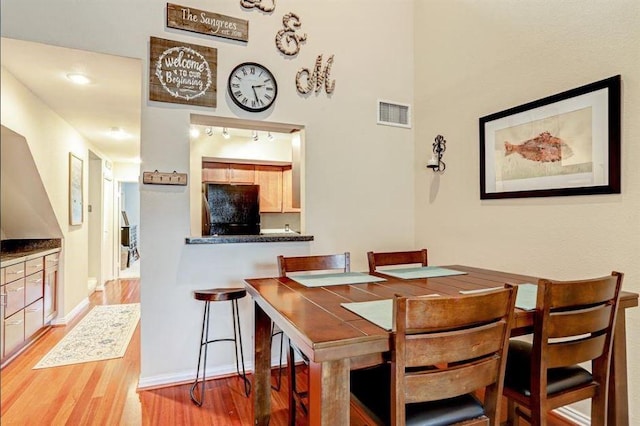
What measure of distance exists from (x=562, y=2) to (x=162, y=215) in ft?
9.40

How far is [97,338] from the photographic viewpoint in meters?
3.47

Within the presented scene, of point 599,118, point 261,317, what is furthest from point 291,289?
point 599,118

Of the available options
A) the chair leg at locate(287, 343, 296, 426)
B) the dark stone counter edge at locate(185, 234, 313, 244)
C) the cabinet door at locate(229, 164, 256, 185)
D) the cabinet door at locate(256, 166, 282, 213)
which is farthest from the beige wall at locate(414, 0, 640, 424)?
the cabinet door at locate(229, 164, 256, 185)

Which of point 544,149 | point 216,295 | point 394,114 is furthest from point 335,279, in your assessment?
point 394,114

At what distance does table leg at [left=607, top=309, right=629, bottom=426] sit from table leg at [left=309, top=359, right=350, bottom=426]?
1.35 metres

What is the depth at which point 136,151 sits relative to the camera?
5133 mm

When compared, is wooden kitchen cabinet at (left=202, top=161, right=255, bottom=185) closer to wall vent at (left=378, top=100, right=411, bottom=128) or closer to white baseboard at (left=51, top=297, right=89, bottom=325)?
white baseboard at (left=51, top=297, right=89, bottom=325)

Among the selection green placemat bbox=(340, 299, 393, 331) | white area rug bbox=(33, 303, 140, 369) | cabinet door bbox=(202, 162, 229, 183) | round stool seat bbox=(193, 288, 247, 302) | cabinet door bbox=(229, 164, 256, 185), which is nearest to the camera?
green placemat bbox=(340, 299, 393, 331)

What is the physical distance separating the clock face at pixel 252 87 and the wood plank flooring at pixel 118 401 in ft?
6.63

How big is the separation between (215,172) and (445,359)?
15.6 feet

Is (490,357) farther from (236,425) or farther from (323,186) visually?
(323,186)

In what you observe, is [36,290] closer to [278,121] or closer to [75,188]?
[75,188]

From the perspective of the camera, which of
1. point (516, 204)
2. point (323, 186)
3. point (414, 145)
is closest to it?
point (516, 204)

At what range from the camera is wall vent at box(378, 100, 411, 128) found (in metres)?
3.24
